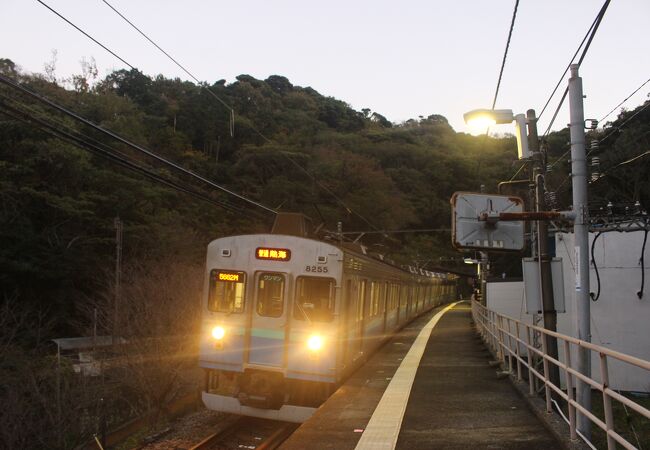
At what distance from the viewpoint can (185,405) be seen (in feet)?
68.5

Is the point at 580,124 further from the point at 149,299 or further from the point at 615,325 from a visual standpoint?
the point at 149,299

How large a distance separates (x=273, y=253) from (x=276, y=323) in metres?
1.23

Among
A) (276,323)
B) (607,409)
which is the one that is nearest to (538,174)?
(276,323)

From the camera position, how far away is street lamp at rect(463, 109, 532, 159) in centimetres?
838

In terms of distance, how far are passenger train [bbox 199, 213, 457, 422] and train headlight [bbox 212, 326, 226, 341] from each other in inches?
0.7

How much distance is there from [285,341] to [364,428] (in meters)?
3.25

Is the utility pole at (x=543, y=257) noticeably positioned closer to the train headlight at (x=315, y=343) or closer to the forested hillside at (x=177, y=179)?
the train headlight at (x=315, y=343)

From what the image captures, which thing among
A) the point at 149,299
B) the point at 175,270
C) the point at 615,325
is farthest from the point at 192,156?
the point at 615,325

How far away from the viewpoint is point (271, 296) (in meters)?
9.98

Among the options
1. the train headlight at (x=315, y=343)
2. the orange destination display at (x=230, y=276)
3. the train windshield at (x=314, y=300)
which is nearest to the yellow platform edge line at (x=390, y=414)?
the train headlight at (x=315, y=343)

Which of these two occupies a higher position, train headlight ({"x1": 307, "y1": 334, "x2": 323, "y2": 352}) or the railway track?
train headlight ({"x1": 307, "y1": 334, "x2": 323, "y2": 352})

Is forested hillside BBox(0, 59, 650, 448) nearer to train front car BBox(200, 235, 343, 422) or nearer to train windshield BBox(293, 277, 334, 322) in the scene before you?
train front car BBox(200, 235, 343, 422)

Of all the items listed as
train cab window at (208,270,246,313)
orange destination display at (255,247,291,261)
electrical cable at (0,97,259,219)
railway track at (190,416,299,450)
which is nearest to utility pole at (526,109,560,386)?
orange destination display at (255,247,291,261)

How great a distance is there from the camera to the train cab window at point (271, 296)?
9.91m
